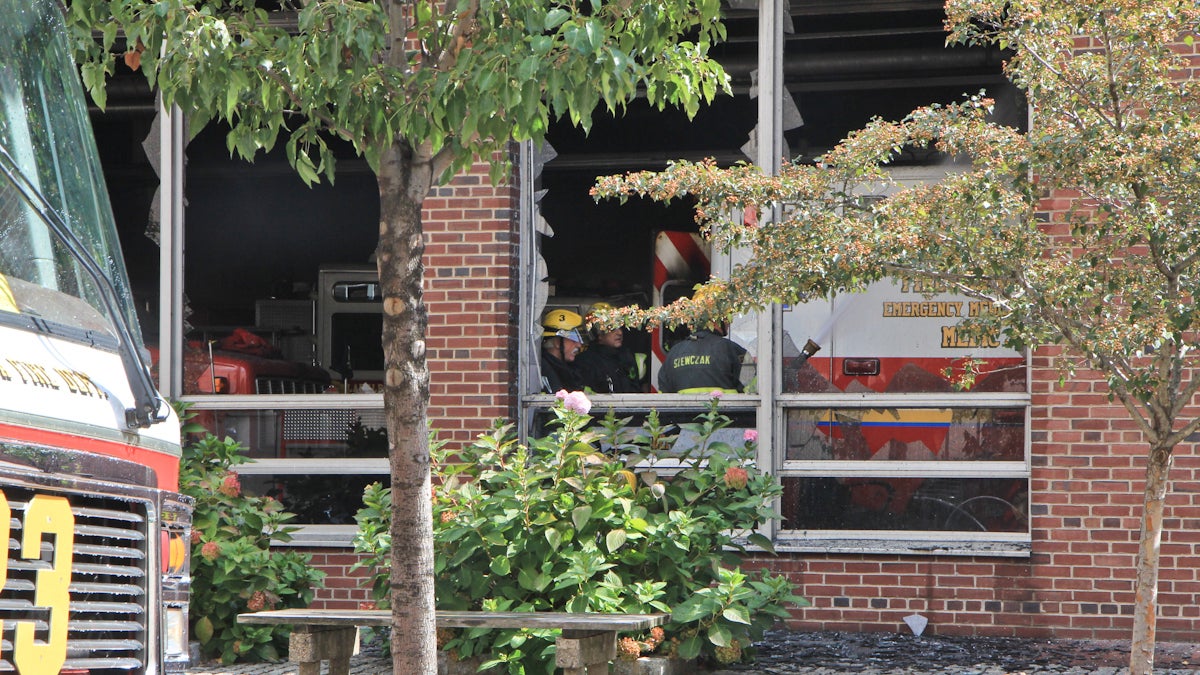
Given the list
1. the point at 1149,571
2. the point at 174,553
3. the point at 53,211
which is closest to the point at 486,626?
the point at 174,553

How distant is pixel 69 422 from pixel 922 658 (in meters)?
5.32

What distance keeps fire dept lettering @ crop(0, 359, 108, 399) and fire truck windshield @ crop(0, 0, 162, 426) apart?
13 centimetres

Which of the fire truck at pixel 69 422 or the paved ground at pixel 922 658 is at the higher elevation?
the fire truck at pixel 69 422

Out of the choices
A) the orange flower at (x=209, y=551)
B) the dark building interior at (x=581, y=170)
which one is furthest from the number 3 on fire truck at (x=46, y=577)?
the dark building interior at (x=581, y=170)

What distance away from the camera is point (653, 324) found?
6984 mm

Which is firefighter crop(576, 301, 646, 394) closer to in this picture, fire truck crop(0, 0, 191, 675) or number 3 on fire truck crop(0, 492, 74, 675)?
fire truck crop(0, 0, 191, 675)

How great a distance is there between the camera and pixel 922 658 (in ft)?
25.6

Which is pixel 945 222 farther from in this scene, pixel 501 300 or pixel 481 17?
pixel 501 300

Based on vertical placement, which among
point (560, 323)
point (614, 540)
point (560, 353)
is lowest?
point (614, 540)

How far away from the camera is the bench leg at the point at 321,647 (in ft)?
21.0

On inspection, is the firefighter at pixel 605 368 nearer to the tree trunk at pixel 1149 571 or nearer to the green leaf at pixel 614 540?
the green leaf at pixel 614 540

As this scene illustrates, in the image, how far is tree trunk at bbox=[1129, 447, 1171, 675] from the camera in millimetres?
5980

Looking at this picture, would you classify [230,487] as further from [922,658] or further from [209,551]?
[922,658]

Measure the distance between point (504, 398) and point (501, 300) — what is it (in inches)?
24.2
